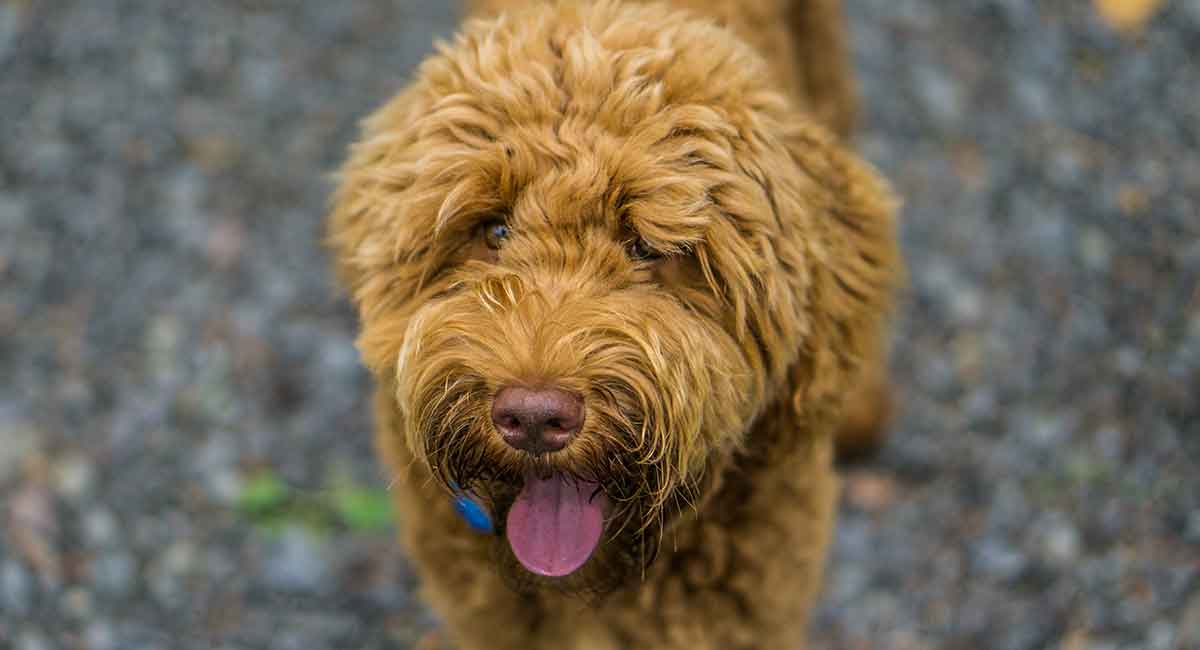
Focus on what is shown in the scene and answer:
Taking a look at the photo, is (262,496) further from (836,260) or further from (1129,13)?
(1129,13)

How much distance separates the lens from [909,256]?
209 inches

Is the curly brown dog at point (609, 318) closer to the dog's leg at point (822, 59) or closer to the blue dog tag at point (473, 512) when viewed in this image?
the blue dog tag at point (473, 512)

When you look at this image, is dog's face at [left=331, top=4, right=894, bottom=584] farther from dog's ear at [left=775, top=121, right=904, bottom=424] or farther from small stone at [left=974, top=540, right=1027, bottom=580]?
small stone at [left=974, top=540, right=1027, bottom=580]

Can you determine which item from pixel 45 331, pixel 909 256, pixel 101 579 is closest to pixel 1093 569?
pixel 909 256

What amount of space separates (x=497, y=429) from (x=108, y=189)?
343cm

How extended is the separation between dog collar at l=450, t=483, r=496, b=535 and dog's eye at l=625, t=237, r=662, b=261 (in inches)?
24.7

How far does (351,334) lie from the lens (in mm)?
4863

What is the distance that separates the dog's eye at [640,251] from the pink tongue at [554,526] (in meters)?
0.51

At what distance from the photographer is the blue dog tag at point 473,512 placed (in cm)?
274

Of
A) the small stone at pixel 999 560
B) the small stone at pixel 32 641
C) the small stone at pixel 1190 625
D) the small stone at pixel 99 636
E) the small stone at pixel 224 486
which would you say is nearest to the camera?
the small stone at pixel 1190 625

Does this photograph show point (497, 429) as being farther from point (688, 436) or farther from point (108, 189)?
point (108, 189)

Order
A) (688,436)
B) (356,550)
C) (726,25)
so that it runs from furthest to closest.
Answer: (356,550), (726,25), (688,436)

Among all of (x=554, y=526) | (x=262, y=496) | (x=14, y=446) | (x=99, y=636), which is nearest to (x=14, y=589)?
(x=99, y=636)

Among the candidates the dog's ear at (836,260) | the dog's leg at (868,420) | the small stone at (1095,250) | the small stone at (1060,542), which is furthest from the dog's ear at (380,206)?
the small stone at (1095,250)
